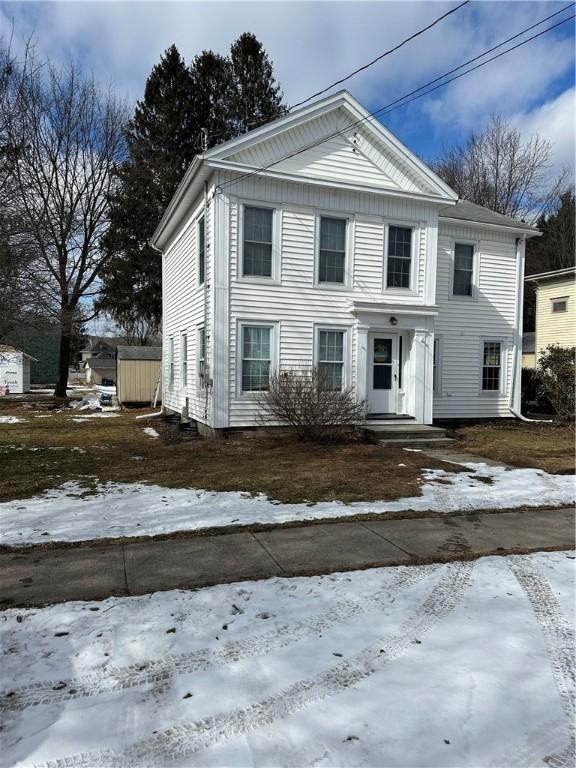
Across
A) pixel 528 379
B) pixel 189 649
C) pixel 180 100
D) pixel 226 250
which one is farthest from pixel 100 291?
pixel 189 649

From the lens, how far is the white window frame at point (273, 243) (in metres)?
11.0

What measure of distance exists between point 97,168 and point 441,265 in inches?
769

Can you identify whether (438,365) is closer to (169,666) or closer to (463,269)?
(463,269)

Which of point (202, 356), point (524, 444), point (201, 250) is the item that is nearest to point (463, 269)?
point (524, 444)

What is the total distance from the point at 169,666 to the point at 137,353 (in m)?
18.6

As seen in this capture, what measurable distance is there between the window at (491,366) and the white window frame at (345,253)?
5560 millimetres

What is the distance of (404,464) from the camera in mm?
8617

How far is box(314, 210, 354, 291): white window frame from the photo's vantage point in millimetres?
11641

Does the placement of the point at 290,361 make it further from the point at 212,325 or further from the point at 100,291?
the point at 100,291

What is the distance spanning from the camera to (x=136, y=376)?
1984 centimetres

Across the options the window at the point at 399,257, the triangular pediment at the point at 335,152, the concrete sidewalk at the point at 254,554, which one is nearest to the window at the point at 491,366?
the window at the point at 399,257

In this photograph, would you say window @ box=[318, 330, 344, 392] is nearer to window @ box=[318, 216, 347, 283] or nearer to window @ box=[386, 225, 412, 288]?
window @ box=[318, 216, 347, 283]

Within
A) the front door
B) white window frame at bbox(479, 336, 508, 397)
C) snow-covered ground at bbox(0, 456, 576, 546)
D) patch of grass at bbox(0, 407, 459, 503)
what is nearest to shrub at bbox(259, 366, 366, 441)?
patch of grass at bbox(0, 407, 459, 503)

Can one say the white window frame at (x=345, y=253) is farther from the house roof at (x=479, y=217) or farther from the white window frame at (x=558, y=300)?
the white window frame at (x=558, y=300)
